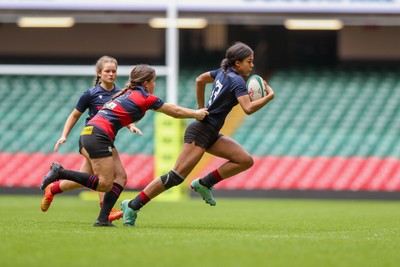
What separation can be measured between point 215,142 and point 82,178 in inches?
59.1

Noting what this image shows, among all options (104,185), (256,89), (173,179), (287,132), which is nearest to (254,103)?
(256,89)

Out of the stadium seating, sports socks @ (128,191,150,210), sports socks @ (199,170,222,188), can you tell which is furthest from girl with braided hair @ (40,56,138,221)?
the stadium seating

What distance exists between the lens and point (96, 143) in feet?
31.5

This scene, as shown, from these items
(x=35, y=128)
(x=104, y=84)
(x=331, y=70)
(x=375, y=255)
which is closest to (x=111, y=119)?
(x=104, y=84)

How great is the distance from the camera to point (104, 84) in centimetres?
1070

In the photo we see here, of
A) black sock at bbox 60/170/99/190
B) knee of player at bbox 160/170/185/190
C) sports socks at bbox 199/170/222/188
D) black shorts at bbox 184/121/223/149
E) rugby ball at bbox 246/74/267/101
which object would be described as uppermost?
rugby ball at bbox 246/74/267/101

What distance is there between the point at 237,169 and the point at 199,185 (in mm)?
437

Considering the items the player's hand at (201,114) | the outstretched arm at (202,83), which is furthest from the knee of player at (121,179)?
the outstretched arm at (202,83)

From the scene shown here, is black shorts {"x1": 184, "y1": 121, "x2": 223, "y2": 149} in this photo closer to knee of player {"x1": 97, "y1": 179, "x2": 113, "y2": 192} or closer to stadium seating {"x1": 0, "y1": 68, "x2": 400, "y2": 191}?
knee of player {"x1": 97, "y1": 179, "x2": 113, "y2": 192}

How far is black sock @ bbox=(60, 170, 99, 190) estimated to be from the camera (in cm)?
959

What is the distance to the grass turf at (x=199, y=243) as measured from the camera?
6.77 m

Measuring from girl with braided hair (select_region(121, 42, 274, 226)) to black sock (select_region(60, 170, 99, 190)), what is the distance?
58cm

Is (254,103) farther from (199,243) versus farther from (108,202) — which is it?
(199,243)

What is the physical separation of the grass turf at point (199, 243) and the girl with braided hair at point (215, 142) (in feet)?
1.28
